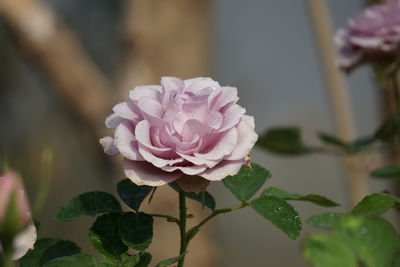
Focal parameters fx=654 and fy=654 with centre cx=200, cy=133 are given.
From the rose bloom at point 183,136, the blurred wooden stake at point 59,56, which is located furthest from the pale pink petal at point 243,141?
the blurred wooden stake at point 59,56

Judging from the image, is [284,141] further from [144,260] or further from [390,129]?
[144,260]

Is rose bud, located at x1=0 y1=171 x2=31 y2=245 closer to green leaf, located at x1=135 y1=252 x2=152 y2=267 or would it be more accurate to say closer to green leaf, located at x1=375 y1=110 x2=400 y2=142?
green leaf, located at x1=135 y1=252 x2=152 y2=267

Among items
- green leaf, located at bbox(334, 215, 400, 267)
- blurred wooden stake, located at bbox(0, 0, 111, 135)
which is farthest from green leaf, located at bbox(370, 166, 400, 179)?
blurred wooden stake, located at bbox(0, 0, 111, 135)

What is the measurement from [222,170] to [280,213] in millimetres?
45

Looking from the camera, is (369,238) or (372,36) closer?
(369,238)

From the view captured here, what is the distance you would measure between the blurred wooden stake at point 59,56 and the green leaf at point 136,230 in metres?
1.78

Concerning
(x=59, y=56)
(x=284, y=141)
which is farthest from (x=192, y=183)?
(x=59, y=56)

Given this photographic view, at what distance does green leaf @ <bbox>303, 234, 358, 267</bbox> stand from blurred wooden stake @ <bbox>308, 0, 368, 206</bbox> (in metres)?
1.09

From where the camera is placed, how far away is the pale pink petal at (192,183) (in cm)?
38

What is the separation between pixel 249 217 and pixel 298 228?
4057 mm

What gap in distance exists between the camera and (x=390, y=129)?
691mm

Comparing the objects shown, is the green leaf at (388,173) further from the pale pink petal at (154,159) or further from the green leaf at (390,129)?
the pale pink petal at (154,159)

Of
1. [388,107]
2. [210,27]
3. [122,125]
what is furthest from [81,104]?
[122,125]

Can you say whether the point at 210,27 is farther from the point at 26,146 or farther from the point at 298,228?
the point at 298,228
